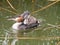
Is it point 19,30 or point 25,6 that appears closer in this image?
point 19,30

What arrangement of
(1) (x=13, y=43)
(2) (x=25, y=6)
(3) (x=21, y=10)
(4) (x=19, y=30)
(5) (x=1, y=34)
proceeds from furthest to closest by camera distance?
(2) (x=25, y=6) < (3) (x=21, y=10) < (4) (x=19, y=30) < (5) (x=1, y=34) < (1) (x=13, y=43)

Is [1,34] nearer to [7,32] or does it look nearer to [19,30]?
[7,32]

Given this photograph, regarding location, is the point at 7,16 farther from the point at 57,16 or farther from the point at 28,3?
the point at 28,3

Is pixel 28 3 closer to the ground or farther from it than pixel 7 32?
farther from it

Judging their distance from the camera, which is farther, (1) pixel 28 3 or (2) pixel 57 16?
(1) pixel 28 3

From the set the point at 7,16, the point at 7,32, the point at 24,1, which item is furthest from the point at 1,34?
the point at 24,1

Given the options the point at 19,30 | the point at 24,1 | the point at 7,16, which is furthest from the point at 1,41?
the point at 24,1

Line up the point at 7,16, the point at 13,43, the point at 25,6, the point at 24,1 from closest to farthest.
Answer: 1. the point at 13,43
2. the point at 7,16
3. the point at 25,6
4. the point at 24,1

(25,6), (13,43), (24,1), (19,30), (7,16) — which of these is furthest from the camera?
(24,1)

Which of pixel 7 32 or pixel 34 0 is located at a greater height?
pixel 34 0
